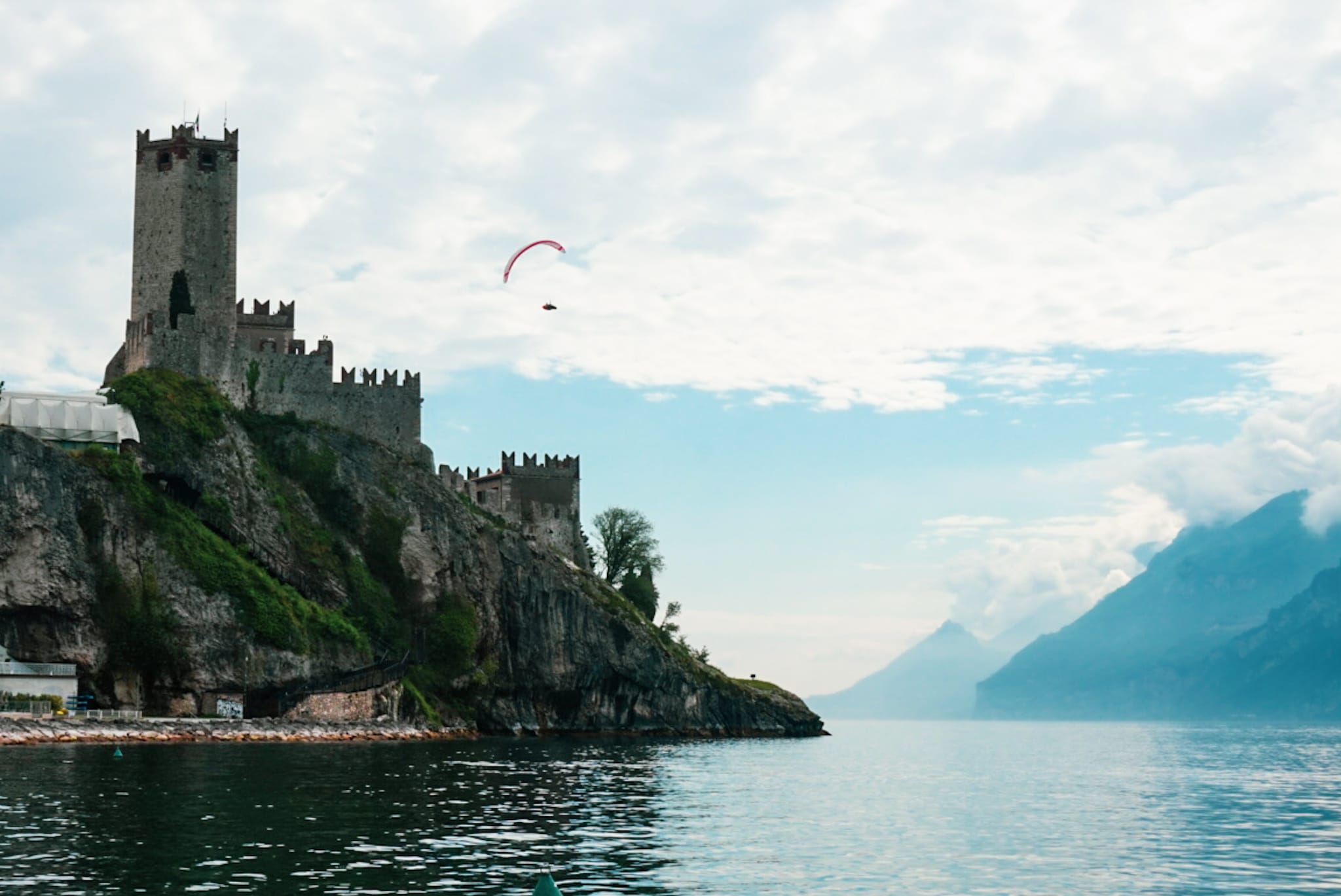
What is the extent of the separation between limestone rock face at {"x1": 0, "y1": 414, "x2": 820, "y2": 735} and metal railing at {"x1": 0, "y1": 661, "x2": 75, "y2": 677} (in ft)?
7.23

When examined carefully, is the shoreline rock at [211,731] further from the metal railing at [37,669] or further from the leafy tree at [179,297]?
the leafy tree at [179,297]

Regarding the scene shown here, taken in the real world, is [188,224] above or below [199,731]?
above

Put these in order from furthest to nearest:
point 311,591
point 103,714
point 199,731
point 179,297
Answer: point 179,297, point 311,591, point 199,731, point 103,714

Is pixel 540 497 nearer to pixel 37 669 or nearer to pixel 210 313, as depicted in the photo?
pixel 210 313

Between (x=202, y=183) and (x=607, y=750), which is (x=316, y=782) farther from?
(x=202, y=183)

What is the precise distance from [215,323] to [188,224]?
8671 millimetres

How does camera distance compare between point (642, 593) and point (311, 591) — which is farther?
point (642, 593)

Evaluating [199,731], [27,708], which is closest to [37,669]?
[27,708]

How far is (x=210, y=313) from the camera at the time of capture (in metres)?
118

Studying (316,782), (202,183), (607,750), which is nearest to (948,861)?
(316,782)

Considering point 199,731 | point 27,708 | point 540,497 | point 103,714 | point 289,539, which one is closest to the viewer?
point 27,708

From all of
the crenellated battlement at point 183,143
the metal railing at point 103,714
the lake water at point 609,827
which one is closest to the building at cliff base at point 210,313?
the crenellated battlement at point 183,143

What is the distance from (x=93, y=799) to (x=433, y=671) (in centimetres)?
6692

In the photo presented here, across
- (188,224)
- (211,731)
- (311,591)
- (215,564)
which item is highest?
(188,224)
